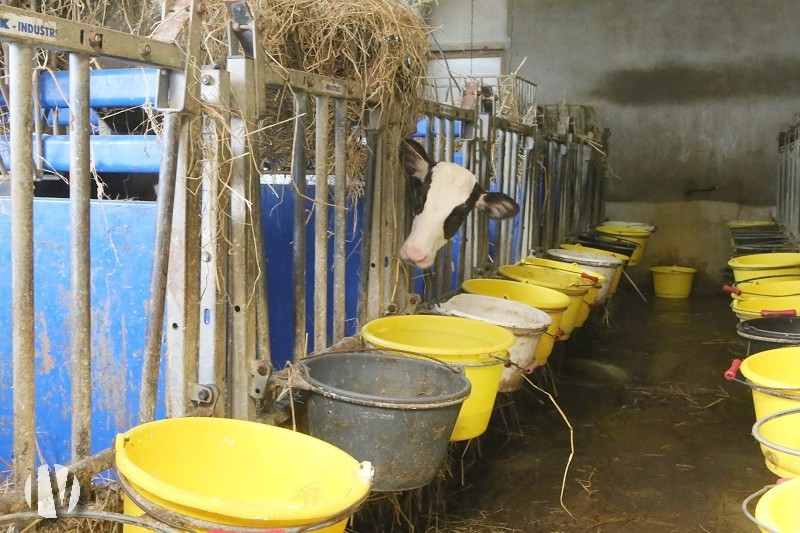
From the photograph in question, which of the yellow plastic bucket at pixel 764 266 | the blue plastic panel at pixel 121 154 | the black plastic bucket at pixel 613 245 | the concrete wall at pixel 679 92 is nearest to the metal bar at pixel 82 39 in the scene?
the blue plastic panel at pixel 121 154

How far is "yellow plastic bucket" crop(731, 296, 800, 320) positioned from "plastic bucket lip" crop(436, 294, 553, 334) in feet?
3.22

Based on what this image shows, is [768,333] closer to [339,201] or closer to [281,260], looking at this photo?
[339,201]

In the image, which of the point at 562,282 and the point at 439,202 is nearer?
the point at 439,202

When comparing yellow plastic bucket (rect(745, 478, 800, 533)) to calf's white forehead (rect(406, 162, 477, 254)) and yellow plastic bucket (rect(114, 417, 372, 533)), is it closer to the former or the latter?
yellow plastic bucket (rect(114, 417, 372, 533))

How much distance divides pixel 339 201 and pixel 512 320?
1.14 meters

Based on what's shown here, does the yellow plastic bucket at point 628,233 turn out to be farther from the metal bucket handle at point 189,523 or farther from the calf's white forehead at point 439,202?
the metal bucket handle at point 189,523

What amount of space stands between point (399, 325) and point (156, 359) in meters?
1.31

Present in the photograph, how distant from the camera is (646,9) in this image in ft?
34.9

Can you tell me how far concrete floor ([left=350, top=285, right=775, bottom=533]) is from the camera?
140 inches

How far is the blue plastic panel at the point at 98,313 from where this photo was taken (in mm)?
2809

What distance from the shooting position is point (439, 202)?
12.3 feet

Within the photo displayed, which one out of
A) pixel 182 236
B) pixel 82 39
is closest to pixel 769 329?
pixel 182 236

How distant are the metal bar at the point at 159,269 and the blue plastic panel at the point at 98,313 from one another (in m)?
0.74

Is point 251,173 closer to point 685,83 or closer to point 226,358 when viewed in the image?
point 226,358
